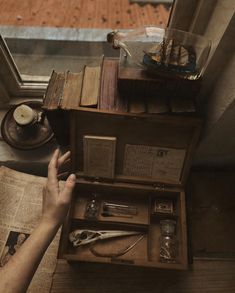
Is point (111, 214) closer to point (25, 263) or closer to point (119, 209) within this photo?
point (119, 209)

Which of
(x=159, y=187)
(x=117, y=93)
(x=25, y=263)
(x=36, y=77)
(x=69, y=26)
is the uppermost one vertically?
(x=69, y=26)

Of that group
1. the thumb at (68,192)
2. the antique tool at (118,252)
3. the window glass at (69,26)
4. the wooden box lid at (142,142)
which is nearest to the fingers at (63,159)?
the wooden box lid at (142,142)

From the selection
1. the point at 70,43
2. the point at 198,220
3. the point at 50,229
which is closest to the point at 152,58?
the point at 50,229

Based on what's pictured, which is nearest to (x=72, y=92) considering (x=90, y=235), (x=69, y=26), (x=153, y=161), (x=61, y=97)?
(x=61, y=97)

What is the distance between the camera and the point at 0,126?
1.04 metres

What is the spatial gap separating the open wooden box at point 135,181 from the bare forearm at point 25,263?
166mm

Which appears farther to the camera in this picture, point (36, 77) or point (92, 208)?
point (36, 77)

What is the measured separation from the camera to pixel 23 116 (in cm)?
96

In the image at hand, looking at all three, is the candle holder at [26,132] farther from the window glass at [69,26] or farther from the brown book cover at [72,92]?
the window glass at [69,26]

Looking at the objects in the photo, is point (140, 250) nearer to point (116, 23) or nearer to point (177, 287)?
point (177, 287)

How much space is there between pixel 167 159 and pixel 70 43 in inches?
35.9

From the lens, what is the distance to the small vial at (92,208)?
893 millimetres

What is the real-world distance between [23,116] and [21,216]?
32cm

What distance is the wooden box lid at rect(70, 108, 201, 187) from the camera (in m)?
0.73
